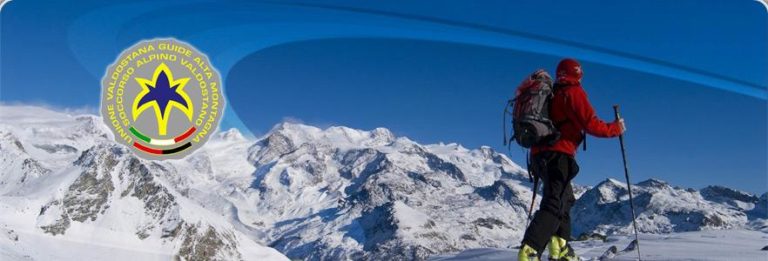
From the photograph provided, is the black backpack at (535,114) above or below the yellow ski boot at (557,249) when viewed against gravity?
above

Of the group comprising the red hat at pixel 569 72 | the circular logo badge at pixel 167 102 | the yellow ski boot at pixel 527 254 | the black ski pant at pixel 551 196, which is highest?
the circular logo badge at pixel 167 102

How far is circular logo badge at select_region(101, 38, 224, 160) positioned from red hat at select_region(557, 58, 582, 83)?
1078 cm

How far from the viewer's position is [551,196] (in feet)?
21.1

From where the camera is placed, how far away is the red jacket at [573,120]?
6188 millimetres

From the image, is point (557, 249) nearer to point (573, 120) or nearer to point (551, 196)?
point (551, 196)

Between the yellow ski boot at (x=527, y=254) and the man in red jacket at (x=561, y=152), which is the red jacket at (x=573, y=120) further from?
the yellow ski boot at (x=527, y=254)

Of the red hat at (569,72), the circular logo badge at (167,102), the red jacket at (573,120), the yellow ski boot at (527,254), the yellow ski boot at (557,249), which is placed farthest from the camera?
the circular logo badge at (167,102)

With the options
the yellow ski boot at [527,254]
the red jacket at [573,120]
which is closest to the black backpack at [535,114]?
the red jacket at [573,120]

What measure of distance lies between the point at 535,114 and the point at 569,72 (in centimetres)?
64

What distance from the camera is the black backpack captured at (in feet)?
20.7

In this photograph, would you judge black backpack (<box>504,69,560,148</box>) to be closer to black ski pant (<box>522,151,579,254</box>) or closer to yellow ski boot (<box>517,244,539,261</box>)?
black ski pant (<box>522,151,579,254</box>)

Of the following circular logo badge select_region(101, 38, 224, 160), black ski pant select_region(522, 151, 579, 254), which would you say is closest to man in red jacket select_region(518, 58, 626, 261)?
black ski pant select_region(522, 151, 579, 254)

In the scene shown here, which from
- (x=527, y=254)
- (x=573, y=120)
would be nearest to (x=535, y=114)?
(x=573, y=120)

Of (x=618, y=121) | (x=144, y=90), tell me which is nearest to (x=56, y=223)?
(x=144, y=90)
